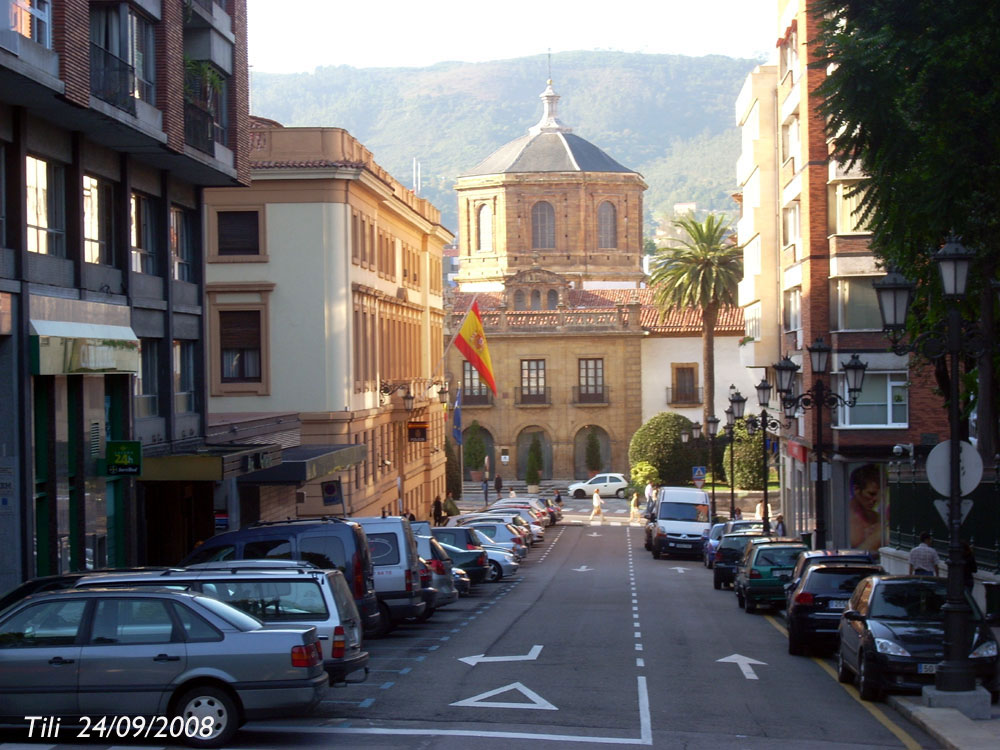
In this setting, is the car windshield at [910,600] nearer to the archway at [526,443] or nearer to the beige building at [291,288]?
the beige building at [291,288]

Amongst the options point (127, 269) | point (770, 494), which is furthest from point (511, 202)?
point (127, 269)

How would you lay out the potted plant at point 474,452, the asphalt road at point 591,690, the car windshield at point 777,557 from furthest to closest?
the potted plant at point 474,452 → the car windshield at point 777,557 → the asphalt road at point 591,690

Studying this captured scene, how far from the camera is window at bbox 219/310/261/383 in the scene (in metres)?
42.0

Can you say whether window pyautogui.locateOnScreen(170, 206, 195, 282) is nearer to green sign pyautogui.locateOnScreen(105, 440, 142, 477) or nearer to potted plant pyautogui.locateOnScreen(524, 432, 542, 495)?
green sign pyautogui.locateOnScreen(105, 440, 142, 477)

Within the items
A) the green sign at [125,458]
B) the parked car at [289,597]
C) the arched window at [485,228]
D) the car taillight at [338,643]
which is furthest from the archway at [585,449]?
the car taillight at [338,643]

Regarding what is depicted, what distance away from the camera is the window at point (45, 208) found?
22359 mm

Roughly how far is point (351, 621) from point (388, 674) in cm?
350

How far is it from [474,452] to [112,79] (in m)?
63.3

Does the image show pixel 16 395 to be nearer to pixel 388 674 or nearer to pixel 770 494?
pixel 388 674

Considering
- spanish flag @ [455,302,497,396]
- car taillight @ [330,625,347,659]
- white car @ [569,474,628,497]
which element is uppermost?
spanish flag @ [455,302,497,396]

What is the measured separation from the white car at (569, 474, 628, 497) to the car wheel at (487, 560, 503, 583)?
43221 millimetres

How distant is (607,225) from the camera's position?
102 meters

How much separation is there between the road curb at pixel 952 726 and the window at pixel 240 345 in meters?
28.3

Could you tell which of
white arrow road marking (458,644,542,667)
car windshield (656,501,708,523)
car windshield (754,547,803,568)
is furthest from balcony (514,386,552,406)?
white arrow road marking (458,644,542,667)
